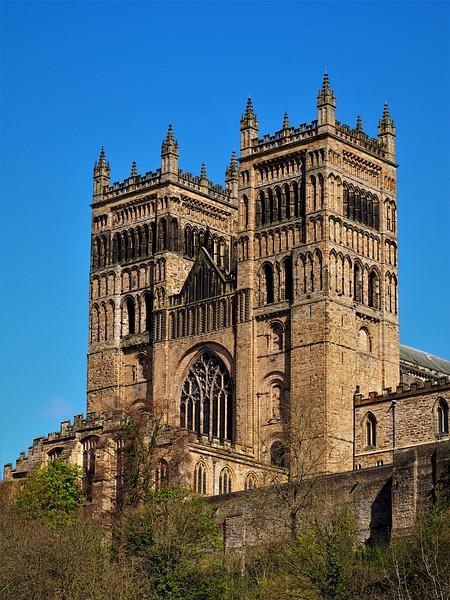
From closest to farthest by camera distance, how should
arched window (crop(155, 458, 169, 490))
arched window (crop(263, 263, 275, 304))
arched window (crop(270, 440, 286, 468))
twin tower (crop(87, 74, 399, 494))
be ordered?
arched window (crop(155, 458, 169, 490))
twin tower (crop(87, 74, 399, 494))
arched window (crop(270, 440, 286, 468))
arched window (crop(263, 263, 275, 304))

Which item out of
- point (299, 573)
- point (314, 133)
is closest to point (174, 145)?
point (314, 133)

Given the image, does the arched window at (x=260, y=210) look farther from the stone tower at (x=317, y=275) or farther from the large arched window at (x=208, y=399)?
the large arched window at (x=208, y=399)

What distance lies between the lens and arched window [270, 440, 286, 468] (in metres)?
106

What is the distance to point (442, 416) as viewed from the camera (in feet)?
327

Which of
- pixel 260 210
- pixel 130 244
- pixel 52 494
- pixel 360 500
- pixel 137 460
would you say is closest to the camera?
pixel 360 500

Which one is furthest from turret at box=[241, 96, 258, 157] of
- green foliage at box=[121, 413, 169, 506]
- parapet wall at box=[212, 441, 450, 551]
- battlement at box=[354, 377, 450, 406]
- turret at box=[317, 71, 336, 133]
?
parapet wall at box=[212, 441, 450, 551]

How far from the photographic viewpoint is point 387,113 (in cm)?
11438

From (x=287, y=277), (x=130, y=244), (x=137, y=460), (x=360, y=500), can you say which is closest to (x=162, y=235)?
(x=130, y=244)

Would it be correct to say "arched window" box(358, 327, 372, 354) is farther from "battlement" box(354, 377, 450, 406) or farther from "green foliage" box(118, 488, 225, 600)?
"green foliage" box(118, 488, 225, 600)

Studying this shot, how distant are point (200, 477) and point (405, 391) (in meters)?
12.6

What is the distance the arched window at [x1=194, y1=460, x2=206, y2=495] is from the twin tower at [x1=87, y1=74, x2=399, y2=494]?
0.08m

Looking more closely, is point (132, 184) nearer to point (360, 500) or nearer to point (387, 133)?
point (387, 133)

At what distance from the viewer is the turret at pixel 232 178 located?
124 m

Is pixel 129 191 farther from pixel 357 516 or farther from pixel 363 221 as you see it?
pixel 357 516
